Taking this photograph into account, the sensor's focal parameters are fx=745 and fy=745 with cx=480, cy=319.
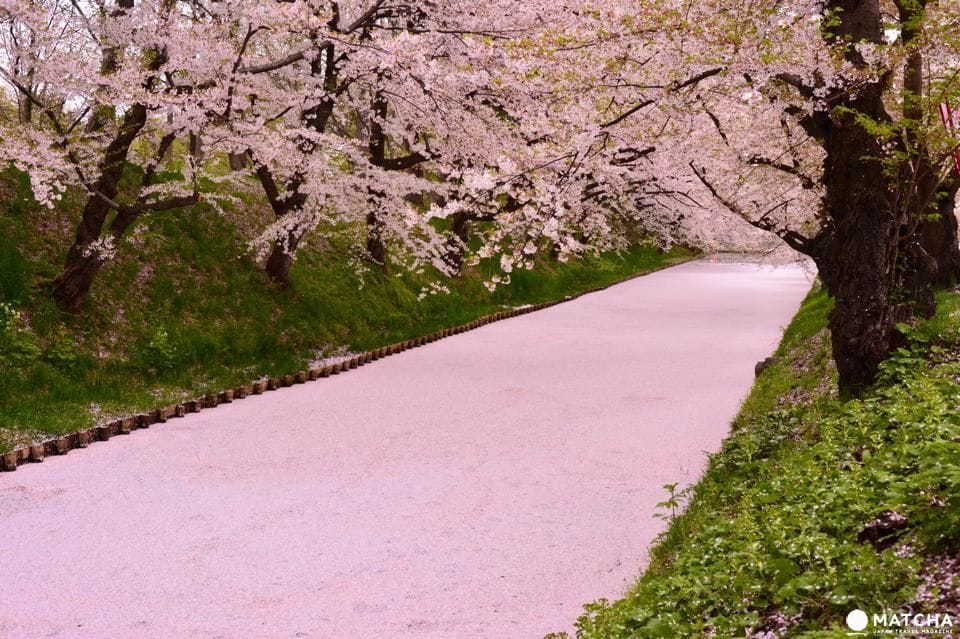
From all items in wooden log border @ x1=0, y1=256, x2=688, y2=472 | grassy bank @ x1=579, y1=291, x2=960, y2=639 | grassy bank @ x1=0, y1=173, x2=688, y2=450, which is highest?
grassy bank @ x1=0, y1=173, x2=688, y2=450

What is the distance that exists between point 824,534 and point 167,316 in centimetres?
1209

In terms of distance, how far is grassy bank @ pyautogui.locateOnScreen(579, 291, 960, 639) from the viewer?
393 cm

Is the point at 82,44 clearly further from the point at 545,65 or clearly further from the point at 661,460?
the point at 661,460

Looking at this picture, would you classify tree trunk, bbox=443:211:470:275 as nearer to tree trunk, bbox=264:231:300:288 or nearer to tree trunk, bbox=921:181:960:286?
tree trunk, bbox=264:231:300:288

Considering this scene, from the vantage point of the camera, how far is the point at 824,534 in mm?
4621

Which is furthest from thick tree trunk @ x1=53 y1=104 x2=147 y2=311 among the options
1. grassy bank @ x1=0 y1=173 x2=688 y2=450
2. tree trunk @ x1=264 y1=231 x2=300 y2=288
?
tree trunk @ x1=264 y1=231 x2=300 y2=288

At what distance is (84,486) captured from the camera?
804 centimetres

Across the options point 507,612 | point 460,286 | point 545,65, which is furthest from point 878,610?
point 460,286

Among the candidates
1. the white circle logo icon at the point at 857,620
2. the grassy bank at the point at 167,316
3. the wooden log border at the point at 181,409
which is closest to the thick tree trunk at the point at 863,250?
the white circle logo icon at the point at 857,620

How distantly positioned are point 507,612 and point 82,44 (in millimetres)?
12909

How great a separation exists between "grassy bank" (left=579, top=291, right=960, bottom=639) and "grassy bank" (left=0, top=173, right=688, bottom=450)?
8.03 m

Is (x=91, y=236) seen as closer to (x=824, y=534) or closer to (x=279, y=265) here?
(x=279, y=265)

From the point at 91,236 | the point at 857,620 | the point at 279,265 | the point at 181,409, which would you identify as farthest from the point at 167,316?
the point at 857,620

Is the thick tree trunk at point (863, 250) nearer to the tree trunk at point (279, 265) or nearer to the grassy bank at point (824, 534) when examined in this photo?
the grassy bank at point (824, 534)
